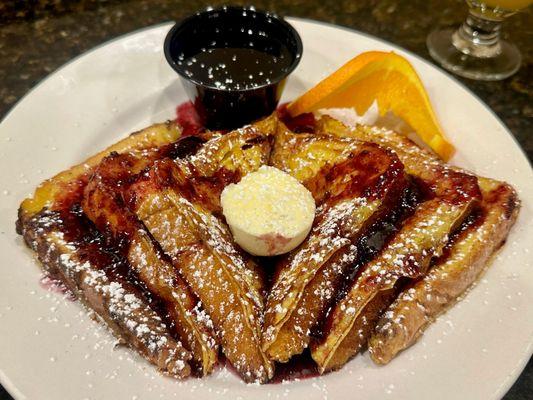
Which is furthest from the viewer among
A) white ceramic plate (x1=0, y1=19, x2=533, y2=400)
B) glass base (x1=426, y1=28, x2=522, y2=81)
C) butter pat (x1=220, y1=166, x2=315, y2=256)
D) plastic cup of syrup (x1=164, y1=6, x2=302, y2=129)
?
glass base (x1=426, y1=28, x2=522, y2=81)

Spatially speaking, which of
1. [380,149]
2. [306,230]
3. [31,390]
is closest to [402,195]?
[380,149]

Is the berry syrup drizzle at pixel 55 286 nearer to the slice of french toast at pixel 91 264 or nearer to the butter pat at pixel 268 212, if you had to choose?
the slice of french toast at pixel 91 264

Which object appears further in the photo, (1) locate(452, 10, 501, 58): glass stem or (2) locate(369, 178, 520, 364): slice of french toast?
(1) locate(452, 10, 501, 58): glass stem

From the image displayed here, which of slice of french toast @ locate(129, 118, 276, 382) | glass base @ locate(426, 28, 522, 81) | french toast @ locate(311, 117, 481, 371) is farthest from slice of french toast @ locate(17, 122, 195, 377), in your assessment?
glass base @ locate(426, 28, 522, 81)

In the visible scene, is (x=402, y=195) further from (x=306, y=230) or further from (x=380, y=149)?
(x=306, y=230)

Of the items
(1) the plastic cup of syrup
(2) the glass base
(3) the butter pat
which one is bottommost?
(2) the glass base

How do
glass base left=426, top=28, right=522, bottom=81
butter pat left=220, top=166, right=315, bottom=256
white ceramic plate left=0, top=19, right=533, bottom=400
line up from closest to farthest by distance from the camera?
white ceramic plate left=0, top=19, right=533, bottom=400 < butter pat left=220, top=166, right=315, bottom=256 < glass base left=426, top=28, right=522, bottom=81

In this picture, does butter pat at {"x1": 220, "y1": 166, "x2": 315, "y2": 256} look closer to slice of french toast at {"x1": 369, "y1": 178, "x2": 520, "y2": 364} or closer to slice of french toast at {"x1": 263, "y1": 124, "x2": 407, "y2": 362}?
slice of french toast at {"x1": 263, "y1": 124, "x2": 407, "y2": 362}
